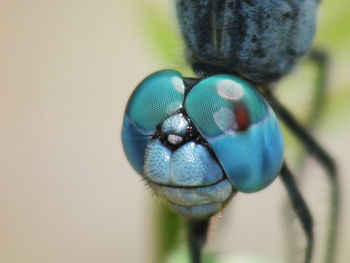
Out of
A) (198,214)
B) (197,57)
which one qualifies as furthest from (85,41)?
(198,214)

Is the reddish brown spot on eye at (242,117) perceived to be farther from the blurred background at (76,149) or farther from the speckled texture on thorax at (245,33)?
the blurred background at (76,149)

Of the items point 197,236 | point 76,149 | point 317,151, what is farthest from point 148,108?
point 76,149

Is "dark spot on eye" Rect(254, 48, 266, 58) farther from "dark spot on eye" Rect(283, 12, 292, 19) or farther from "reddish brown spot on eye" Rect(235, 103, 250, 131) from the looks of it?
"reddish brown spot on eye" Rect(235, 103, 250, 131)

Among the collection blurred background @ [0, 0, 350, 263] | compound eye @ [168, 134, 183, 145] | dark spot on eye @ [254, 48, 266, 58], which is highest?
compound eye @ [168, 134, 183, 145]

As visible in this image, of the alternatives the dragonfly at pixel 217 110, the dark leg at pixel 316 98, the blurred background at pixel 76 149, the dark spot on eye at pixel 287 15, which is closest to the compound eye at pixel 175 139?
the dragonfly at pixel 217 110

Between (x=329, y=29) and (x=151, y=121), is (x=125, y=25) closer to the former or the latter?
(x=329, y=29)

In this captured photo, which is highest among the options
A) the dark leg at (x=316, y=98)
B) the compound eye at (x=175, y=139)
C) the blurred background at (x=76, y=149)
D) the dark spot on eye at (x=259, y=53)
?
the compound eye at (x=175, y=139)

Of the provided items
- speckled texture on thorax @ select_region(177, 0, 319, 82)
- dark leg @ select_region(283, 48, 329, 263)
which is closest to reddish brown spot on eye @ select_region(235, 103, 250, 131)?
speckled texture on thorax @ select_region(177, 0, 319, 82)
